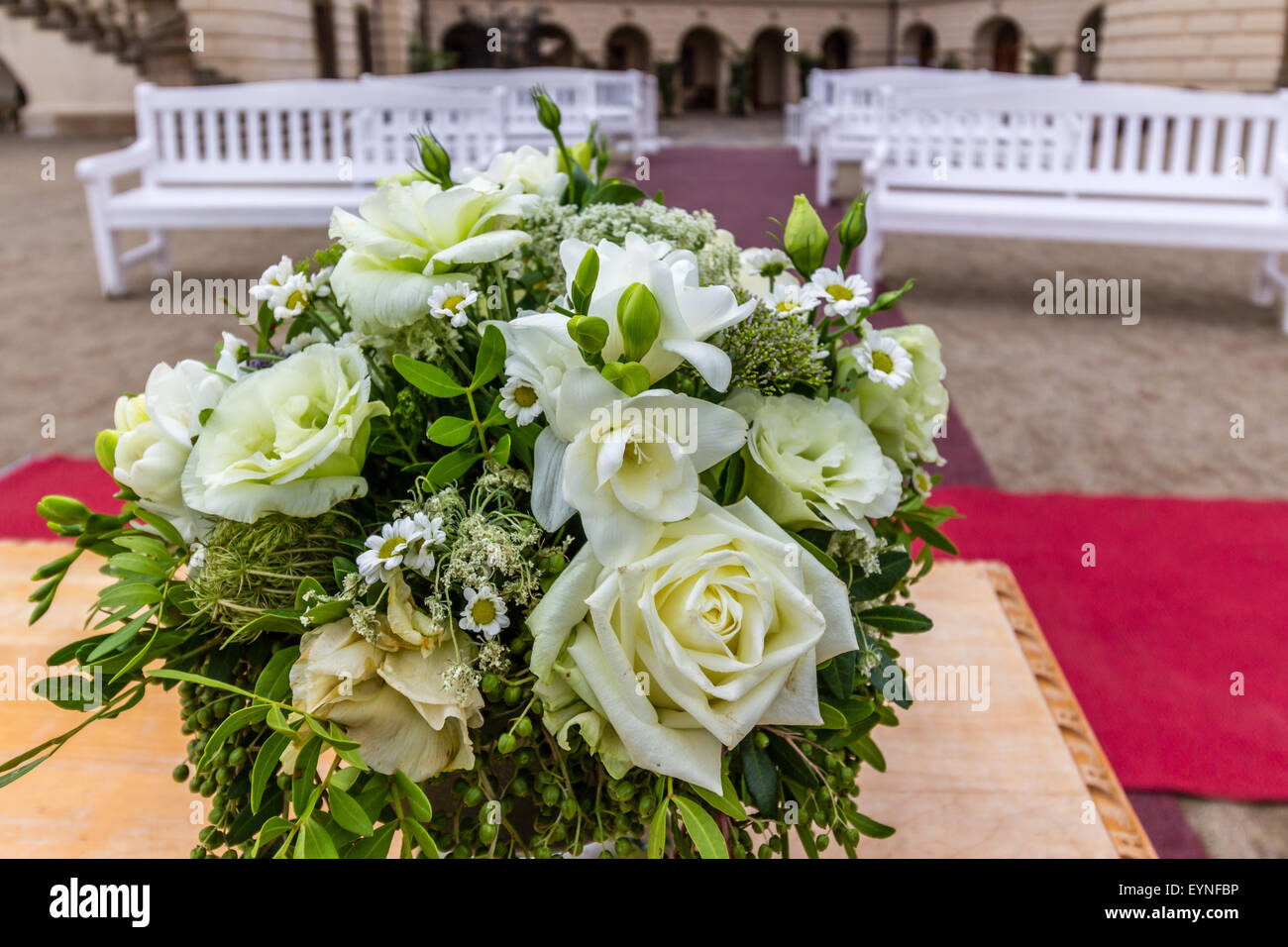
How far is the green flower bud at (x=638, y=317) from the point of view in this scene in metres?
0.57

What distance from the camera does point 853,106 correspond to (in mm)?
10266

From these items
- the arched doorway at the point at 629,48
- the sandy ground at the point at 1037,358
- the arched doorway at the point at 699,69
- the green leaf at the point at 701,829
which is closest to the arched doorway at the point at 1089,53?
the arched doorway at the point at 699,69

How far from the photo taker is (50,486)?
3201 mm

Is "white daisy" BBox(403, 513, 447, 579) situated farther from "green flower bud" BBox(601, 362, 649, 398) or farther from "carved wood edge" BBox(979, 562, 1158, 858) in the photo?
"carved wood edge" BBox(979, 562, 1158, 858)

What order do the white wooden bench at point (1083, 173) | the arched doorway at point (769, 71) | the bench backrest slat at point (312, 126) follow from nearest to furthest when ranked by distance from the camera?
the white wooden bench at point (1083, 173) < the bench backrest slat at point (312, 126) < the arched doorway at point (769, 71)

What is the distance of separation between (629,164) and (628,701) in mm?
13189

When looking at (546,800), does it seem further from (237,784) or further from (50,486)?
(50,486)

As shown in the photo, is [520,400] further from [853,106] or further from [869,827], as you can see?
[853,106]

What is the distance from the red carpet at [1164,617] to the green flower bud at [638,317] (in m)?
1.61

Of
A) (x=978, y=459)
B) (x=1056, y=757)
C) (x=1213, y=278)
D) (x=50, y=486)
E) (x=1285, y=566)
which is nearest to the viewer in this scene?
(x=1056, y=757)

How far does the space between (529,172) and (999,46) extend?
3179cm

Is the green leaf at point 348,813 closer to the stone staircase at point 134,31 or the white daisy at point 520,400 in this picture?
the white daisy at point 520,400

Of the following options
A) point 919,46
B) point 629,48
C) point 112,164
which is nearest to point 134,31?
point 112,164
